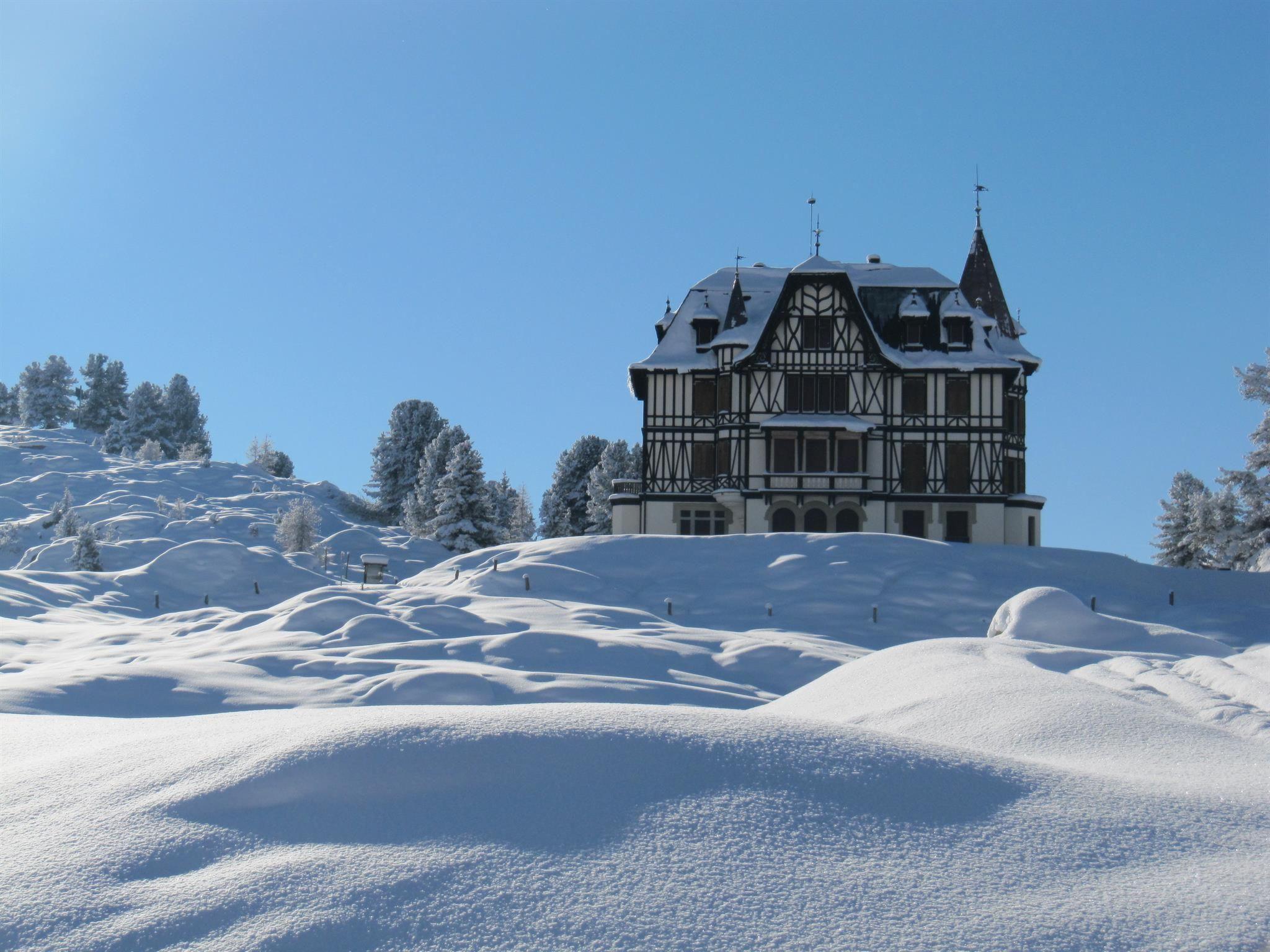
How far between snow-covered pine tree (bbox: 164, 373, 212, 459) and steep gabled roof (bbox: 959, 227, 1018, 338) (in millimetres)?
71786

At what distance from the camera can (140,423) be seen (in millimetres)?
93812

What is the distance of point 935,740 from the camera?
697 cm

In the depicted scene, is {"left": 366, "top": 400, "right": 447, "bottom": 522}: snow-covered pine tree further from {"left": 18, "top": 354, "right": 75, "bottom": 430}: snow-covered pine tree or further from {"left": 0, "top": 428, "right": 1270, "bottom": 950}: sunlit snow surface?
{"left": 0, "top": 428, "right": 1270, "bottom": 950}: sunlit snow surface

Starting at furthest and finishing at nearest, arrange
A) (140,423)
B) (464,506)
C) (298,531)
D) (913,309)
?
(140,423), (464,506), (298,531), (913,309)

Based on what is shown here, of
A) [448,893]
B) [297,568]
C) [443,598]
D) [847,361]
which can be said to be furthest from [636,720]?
[847,361]

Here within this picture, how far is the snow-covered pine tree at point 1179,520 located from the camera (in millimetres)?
51531

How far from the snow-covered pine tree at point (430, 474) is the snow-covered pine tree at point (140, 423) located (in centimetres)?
3473

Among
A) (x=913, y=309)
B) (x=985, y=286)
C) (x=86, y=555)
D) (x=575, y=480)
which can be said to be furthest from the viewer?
(x=575, y=480)

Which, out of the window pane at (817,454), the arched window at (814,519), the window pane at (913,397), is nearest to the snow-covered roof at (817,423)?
the window pane at (817,454)

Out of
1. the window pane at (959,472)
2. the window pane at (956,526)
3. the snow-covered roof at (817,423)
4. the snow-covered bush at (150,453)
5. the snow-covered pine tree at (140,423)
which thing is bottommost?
the window pane at (956,526)

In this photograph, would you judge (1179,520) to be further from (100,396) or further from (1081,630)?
(100,396)

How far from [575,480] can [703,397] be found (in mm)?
34111

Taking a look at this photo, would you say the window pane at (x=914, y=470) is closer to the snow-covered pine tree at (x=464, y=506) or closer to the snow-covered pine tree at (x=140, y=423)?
the snow-covered pine tree at (x=464, y=506)

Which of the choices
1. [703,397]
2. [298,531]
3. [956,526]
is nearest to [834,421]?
[703,397]
